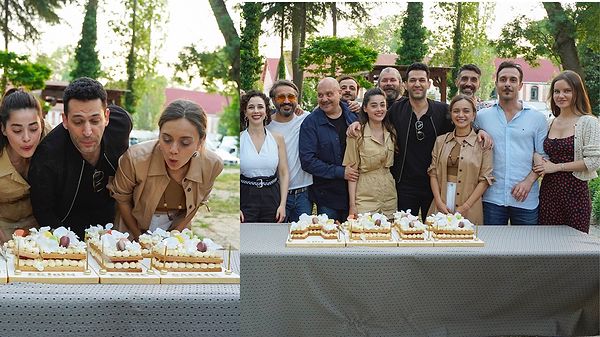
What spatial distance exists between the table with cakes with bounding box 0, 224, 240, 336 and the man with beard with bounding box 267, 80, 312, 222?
1.18m

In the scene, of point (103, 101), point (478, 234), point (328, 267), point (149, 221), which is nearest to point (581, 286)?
point (478, 234)

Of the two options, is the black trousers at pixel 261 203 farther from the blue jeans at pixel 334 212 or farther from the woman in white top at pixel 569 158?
the woman in white top at pixel 569 158

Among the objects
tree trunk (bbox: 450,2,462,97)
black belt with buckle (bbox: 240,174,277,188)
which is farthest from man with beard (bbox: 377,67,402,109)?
black belt with buckle (bbox: 240,174,277,188)

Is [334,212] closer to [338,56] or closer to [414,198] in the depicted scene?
[414,198]

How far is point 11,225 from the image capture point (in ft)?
9.14

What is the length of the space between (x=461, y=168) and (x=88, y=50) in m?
1.86

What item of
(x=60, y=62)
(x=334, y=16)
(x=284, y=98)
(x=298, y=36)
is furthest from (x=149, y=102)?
(x=334, y=16)

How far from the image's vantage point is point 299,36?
3695 mm

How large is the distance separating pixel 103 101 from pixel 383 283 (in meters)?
1.37

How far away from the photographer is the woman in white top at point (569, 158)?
363 centimetres

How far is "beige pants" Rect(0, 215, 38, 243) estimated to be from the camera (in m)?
2.77

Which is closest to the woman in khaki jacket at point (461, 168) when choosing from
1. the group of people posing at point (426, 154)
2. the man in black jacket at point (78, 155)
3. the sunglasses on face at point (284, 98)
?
the group of people posing at point (426, 154)

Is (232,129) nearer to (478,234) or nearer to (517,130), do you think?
(478,234)

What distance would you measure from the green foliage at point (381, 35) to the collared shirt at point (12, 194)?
5.92ft
